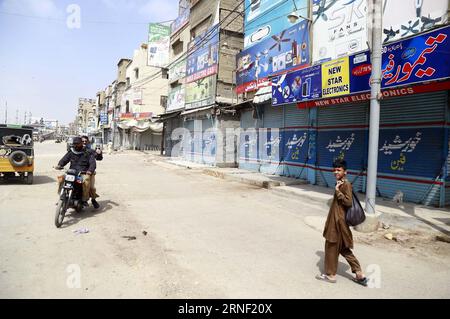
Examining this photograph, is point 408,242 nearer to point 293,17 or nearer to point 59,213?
point 59,213

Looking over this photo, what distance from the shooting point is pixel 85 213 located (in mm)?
7480

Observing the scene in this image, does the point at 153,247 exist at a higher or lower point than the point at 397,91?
lower

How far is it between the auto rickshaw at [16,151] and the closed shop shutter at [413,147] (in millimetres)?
11615

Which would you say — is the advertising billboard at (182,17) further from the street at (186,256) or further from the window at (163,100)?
the street at (186,256)

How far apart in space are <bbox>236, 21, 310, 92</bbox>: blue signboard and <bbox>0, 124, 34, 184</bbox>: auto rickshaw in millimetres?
10382

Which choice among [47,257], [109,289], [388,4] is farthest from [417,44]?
[47,257]

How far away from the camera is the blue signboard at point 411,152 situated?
28.2 ft

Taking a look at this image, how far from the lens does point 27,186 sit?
438 inches

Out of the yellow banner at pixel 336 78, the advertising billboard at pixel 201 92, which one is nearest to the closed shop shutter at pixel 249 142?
the advertising billboard at pixel 201 92

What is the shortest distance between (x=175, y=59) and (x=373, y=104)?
24648mm

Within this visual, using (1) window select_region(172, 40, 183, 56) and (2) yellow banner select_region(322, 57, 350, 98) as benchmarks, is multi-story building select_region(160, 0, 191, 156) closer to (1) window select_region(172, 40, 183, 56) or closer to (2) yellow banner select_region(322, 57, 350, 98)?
(1) window select_region(172, 40, 183, 56)

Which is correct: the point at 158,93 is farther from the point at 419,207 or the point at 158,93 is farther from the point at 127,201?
the point at 419,207

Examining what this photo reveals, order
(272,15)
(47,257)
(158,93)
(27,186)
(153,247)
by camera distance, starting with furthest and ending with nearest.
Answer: (158,93)
(272,15)
(27,186)
(153,247)
(47,257)

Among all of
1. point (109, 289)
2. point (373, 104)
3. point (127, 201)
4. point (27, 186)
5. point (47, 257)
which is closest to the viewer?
point (109, 289)
